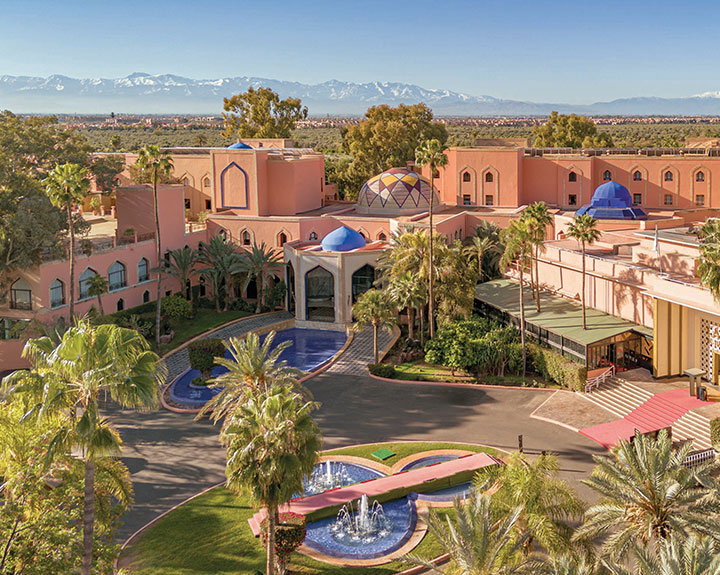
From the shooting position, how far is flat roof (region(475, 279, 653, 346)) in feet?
111

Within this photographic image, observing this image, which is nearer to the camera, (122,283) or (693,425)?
(693,425)

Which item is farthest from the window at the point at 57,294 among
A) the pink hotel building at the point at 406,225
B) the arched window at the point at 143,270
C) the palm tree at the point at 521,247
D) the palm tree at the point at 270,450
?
the palm tree at the point at 270,450

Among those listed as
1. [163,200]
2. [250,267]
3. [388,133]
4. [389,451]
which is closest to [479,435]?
[389,451]

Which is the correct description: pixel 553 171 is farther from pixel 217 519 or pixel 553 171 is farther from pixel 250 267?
pixel 217 519

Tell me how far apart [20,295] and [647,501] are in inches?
1249

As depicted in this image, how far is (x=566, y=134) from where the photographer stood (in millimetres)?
84625

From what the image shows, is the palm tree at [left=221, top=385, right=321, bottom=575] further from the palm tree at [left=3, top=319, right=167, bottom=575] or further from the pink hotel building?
the pink hotel building

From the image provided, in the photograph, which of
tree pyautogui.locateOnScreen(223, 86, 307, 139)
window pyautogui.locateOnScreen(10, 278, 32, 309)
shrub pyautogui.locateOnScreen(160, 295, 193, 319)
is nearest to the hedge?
shrub pyautogui.locateOnScreen(160, 295, 193, 319)

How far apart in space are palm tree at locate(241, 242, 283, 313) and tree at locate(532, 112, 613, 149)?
4429 centimetres

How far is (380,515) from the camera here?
23812mm

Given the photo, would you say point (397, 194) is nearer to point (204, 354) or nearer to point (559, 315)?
point (559, 315)

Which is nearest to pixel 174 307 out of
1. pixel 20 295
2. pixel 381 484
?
pixel 20 295

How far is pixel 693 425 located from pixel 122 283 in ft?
98.9

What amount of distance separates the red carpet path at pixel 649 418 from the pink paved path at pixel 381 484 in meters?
4.54
